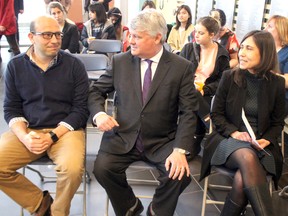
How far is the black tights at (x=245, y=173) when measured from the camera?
2104 millimetres

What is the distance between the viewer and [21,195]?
221 cm

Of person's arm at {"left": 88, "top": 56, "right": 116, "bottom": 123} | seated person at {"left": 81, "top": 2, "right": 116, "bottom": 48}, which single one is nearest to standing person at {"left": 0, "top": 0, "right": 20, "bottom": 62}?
seated person at {"left": 81, "top": 2, "right": 116, "bottom": 48}

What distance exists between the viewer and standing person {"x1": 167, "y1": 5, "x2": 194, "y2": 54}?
5.37 m

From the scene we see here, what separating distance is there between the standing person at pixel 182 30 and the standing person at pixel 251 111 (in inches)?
117

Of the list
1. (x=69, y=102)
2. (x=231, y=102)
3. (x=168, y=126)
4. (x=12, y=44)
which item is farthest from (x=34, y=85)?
(x=12, y=44)

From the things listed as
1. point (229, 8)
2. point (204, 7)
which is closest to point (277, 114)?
point (229, 8)

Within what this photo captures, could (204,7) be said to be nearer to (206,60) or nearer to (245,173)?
(206,60)

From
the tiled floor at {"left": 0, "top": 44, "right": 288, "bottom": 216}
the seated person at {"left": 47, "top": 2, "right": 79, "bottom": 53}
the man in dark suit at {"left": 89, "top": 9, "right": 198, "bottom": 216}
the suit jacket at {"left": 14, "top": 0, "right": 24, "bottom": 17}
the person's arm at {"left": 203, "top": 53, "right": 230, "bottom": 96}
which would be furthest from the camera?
the suit jacket at {"left": 14, "top": 0, "right": 24, "bottom": 17}

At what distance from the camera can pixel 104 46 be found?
4.91 metres

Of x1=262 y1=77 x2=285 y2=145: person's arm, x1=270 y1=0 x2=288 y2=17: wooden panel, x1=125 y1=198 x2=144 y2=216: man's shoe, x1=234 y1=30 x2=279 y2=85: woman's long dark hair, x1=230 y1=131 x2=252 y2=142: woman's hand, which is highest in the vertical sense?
x1=270 y1=0 x2=288 y2=17: wooden panel

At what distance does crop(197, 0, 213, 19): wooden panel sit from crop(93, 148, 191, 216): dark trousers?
5574 mm

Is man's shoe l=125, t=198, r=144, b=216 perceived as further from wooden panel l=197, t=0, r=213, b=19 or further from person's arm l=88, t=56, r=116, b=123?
wooden panel l=197, t=0, r=213, b=19

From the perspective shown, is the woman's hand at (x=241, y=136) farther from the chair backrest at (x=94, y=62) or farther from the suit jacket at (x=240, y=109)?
the chair backrest at (x=94, y=62)

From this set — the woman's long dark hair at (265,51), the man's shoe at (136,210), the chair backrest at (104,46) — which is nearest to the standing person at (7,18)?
the chair backrest at (104,46)
